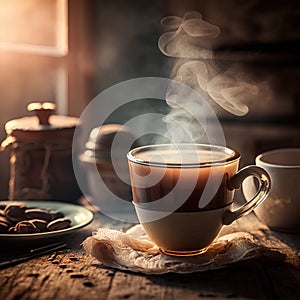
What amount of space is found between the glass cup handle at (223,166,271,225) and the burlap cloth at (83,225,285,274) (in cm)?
5

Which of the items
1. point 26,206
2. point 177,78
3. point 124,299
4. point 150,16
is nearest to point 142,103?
point 177,78

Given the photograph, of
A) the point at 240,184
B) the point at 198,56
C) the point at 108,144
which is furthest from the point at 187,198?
the point at 198,56

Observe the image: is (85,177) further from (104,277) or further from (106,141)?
(104,277)

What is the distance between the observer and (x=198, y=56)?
192 centimetres

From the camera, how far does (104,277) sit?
2.97ft

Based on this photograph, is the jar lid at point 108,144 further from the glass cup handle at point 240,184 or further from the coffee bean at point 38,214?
the glass cup handle at point 240,184

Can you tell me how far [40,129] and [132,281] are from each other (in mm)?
493

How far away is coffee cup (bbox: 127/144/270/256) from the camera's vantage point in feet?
3.01

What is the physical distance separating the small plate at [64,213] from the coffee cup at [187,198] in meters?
0.15

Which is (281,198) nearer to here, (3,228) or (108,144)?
(108,144)

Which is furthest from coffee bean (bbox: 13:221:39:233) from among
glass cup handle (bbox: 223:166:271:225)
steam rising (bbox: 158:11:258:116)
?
steam rising (bbox: 158:11:258:116)

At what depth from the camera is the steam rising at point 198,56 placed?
1898 millimetres

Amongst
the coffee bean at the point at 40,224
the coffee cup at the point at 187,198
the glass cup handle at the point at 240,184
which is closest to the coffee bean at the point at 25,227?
the coffee bean at the point at 40,224

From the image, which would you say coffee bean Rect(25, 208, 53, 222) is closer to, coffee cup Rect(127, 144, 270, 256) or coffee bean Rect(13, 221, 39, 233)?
coffee bean Rect(13, 221, 39, 233)
